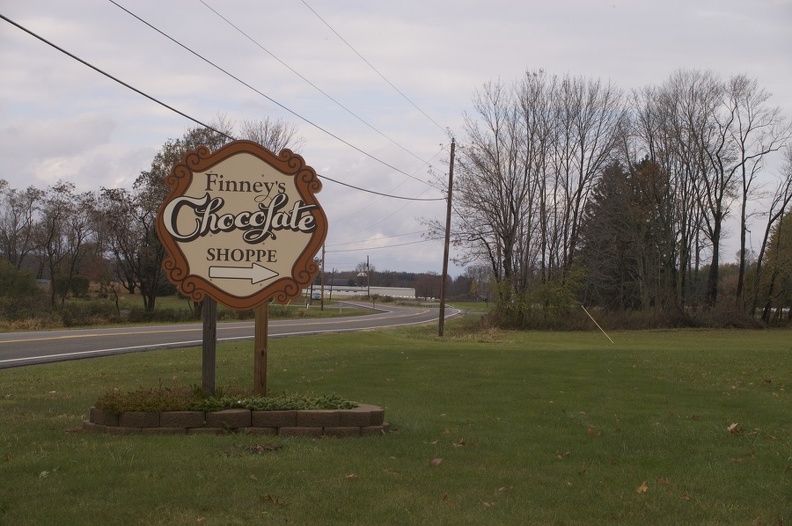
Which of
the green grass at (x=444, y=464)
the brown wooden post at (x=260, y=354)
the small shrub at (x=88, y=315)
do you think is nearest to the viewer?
the green grass at (x=444, y=464)

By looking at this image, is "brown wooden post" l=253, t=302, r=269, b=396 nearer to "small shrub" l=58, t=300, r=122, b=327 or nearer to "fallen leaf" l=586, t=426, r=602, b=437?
"fallen leaf" l=586, t=426, r=602, b=437

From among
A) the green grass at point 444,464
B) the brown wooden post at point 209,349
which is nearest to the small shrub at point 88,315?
the green grass at point 444,464

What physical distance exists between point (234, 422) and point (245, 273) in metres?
2.05

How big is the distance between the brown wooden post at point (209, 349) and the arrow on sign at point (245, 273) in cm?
38

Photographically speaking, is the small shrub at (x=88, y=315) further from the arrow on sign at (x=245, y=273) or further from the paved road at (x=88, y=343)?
the arrow on sign at (x=245, y=273)

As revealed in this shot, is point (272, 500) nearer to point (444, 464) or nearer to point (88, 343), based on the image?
point (444, 464)

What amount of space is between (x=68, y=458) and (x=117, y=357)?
45.7ft

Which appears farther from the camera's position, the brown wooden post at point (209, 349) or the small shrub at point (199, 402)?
the brown wooden post at point (209, 349)

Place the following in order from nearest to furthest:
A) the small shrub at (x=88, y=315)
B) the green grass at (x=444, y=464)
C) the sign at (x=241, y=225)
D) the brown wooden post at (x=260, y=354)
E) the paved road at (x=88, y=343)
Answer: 1. the green grass at (x=444, y=464)
2. the brown wooden post at (x=260, y=354)
3. the sign at (x=241, y=225)
4. the paved road at (x=88, y=343)
5. the small shrub at (x=88, y=315)

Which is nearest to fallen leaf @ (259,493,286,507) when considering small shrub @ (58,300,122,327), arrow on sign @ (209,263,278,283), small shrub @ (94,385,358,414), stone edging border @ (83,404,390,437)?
stone edging border @ (83,404,390,437)

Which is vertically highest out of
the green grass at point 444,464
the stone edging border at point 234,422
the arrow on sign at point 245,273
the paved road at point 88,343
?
the arrow on sign at point 245,273

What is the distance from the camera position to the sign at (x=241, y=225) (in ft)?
31.1

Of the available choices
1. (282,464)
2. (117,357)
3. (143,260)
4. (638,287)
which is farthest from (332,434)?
(638,287)

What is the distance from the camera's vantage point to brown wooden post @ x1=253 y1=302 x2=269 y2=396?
9.26 m
